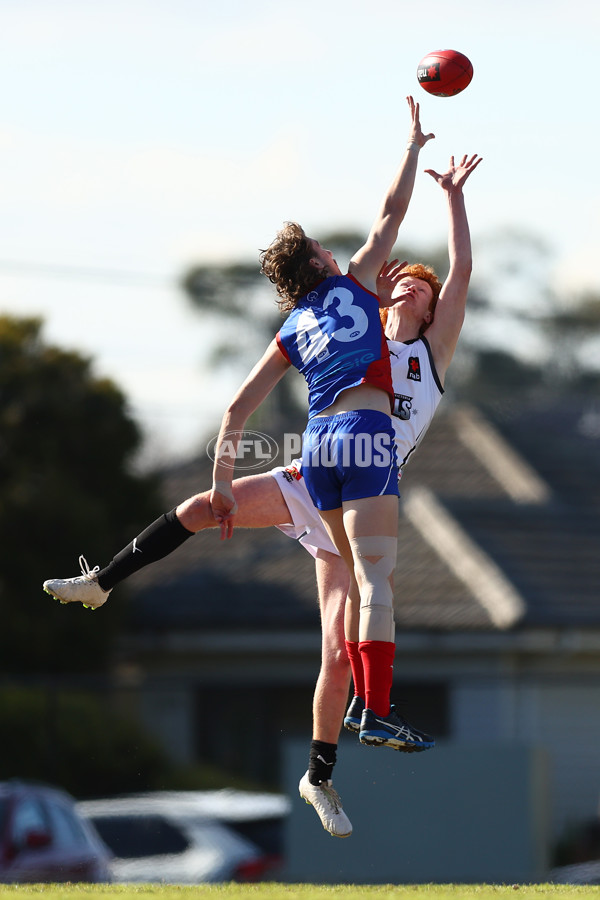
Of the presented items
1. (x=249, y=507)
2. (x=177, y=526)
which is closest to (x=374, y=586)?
(x=249, y=507)

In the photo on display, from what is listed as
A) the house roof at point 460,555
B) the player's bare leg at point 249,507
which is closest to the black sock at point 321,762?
the player's bare leg at point 249,507

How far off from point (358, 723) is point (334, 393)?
1376 mm

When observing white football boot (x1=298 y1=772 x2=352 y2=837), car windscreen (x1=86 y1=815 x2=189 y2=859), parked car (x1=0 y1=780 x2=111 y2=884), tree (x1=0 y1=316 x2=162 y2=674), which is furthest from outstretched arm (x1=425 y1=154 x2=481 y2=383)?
tree (x1=0 y1=316 x2=162 y2=674)

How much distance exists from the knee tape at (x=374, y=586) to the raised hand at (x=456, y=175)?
6.19 feet

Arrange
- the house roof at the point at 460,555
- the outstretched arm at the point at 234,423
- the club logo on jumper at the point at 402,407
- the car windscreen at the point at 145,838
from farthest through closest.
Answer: the house roof at the point at 460,555 < the car windscreen at the point at 145,838 < the club logo on jumper at the point at 402,407 < the outstretched arm at the point at 234,423

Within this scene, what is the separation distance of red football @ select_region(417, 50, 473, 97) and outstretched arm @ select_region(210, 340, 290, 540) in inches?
68.7

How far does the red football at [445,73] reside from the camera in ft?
25.1

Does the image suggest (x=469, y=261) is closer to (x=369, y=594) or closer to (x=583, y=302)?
(x=369, y=594)

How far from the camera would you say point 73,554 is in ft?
65.6

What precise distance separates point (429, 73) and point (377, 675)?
9.98 ft

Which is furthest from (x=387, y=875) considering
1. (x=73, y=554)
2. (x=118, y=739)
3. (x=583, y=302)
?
(x=583, y=302)

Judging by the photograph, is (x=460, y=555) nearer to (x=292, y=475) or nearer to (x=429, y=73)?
(x=429, y=73)

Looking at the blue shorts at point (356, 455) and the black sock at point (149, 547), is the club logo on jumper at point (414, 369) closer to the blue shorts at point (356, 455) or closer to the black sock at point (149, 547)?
the blue shorts at point (356, 455)

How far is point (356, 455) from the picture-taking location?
6543 mm
